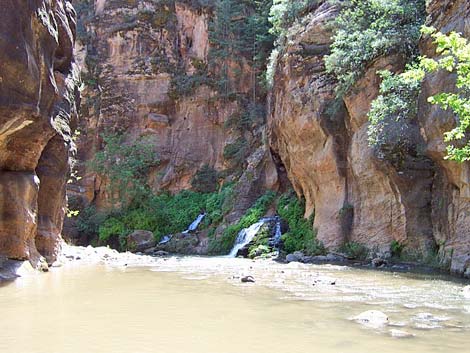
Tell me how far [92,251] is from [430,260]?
14.6 metres

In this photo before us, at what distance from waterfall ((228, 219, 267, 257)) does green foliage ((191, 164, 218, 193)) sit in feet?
31.5

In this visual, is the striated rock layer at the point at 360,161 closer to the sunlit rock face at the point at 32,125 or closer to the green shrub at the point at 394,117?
the green shrub at the point at 394,117

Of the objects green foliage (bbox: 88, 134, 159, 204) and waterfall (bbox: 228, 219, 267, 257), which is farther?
green foliage (bbox: 88, 134, 159, 204)

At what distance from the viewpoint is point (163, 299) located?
950 centimetres

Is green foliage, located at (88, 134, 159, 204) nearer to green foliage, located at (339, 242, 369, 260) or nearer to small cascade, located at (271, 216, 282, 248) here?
small cascade, located at (271, 216, 282, 248)

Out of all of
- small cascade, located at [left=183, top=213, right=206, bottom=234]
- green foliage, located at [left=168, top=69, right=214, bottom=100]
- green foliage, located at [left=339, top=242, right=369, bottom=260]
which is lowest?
green foliage, located at [left=339, top=242, right=369, bottom=260]

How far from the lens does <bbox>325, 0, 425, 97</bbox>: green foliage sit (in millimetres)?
18828

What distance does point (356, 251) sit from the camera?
65.3 ft

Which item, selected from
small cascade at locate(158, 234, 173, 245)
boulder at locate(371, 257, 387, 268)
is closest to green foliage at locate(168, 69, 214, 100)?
small cascade at locate(158, 234, 173, 245)

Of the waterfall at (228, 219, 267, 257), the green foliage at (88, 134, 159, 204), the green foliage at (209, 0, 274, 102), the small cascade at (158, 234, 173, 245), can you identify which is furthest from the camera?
the green foliage at (209, 0, 274, 102)

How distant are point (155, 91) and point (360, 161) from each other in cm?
2263

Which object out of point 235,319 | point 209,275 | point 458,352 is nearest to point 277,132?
point 209,275

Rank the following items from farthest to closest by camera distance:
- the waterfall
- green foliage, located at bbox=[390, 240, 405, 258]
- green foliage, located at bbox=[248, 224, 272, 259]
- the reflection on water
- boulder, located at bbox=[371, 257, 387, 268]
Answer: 1. the waterfall
2. green foliage, located at bbox=[248, 224, 272, 259]
3. green foliage, located at bbox=[390, 240, 405, 258]
4. boulder, located at bbox=[371, 257, 387, 268]
5. the reflection on water

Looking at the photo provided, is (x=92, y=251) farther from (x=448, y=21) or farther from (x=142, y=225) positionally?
(x=448, y=21)
